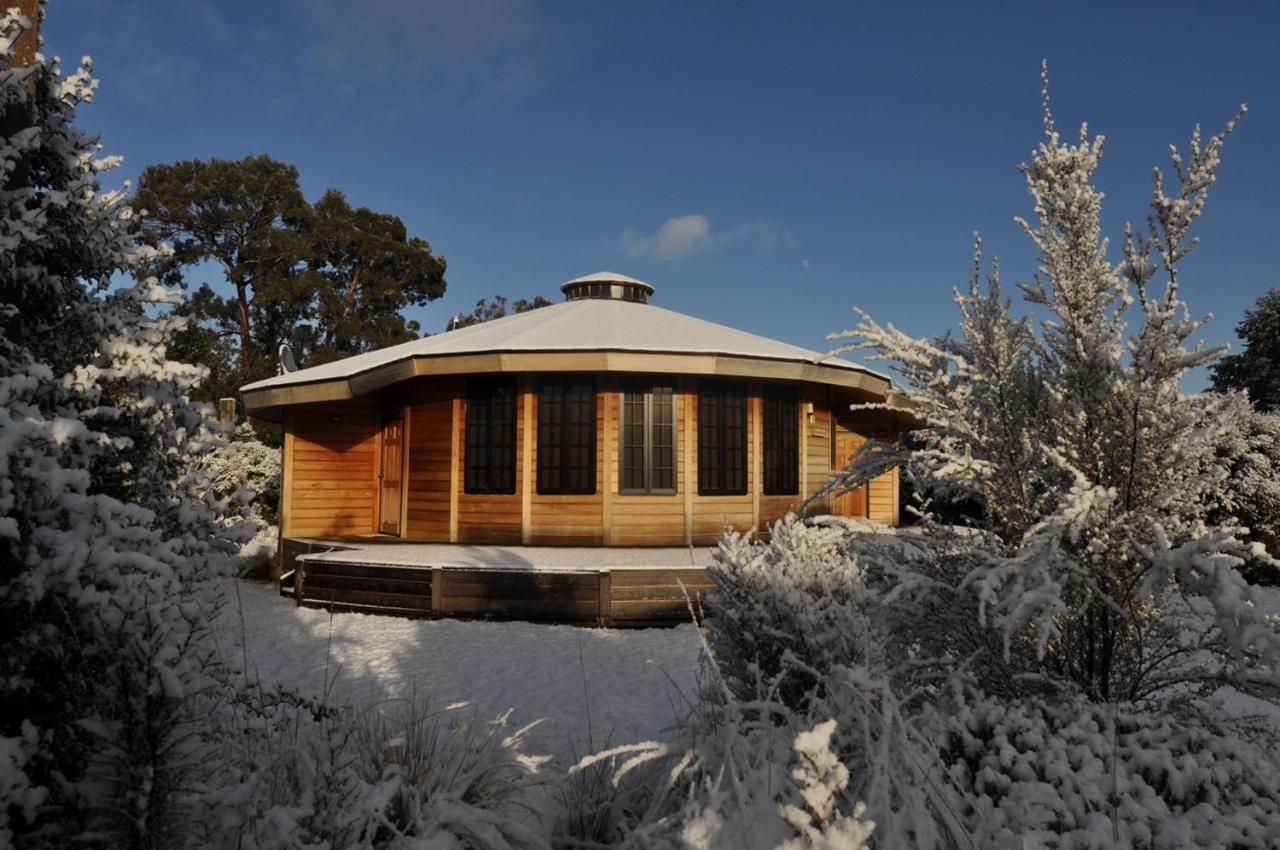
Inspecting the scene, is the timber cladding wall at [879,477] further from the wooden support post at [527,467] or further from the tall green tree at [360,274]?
the tall green tree at [360,274]

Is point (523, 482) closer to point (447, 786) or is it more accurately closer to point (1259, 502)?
point (447, 786)

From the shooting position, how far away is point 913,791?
Result: 5.85 ft

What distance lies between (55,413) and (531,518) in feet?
24.1

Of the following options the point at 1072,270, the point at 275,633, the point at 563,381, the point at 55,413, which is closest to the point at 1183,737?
the point at 1072,270

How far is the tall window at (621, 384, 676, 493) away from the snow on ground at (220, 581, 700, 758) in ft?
9.21

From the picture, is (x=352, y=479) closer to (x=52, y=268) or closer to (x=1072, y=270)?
(x=52, y=268)

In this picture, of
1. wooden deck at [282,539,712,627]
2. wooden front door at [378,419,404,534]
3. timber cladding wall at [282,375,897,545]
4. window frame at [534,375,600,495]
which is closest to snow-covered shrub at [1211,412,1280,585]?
timber cladding wall at [282,375,897,545]

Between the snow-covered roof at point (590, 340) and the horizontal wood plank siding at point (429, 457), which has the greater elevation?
the snow-covered roof at point (590, 340)

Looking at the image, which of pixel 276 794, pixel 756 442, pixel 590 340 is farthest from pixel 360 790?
pixel 756 442

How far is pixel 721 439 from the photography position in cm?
1066

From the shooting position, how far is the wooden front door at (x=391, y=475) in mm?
11828

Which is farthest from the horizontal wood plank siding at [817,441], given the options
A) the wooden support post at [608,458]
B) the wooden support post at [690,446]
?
the wooden support post at [608,458]

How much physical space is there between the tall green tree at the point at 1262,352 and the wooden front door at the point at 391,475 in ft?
76.3

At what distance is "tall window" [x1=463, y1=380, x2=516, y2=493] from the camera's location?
10.4 meters
